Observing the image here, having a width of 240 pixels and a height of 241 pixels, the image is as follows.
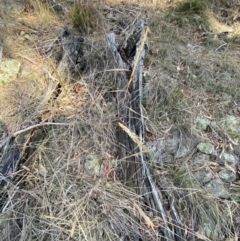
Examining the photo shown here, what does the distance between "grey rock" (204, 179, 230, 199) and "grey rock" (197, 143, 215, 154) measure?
0.58 ft

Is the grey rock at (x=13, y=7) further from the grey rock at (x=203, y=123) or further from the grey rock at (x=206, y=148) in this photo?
the grey rock at (x=206, y=148)

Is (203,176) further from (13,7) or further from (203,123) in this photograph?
(13,7)

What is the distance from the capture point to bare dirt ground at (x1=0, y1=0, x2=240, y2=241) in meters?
1.39

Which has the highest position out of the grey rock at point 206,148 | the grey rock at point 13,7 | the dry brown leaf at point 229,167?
the grey rock at point 13,7

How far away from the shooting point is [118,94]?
6.13 feet

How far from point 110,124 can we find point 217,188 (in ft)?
2.08

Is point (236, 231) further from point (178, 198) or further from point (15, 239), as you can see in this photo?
point (15, 239)

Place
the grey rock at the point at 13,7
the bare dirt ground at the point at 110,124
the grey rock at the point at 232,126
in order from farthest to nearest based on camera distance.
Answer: the grey rock at the point at 13,7
the grey rock at the point at 232,126
the bare dirt ground at the point at 110,124

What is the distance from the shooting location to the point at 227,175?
5.42ft

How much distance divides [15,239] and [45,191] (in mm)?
230

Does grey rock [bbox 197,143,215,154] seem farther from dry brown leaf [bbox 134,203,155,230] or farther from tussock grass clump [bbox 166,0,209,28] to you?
tussock grass clump [bbox 166,0,209,28]

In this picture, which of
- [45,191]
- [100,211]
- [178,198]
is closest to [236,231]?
[178,198]

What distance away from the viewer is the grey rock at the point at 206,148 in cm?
174

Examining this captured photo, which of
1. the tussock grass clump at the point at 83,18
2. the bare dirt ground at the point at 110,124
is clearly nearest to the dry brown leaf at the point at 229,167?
the bare dirt ground at the point at 110,124
